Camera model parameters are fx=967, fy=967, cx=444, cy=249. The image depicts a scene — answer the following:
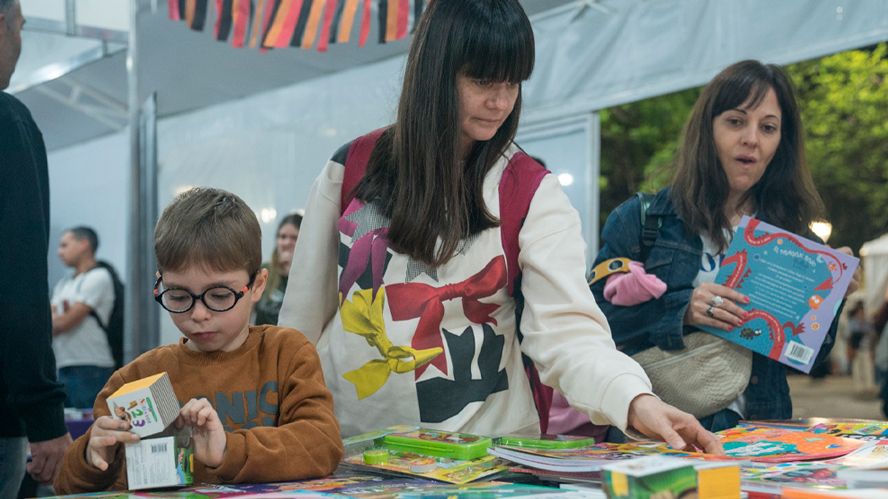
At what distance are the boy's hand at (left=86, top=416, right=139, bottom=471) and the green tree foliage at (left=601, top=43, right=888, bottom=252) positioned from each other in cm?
1373

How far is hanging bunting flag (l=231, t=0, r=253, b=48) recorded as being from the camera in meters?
4.68

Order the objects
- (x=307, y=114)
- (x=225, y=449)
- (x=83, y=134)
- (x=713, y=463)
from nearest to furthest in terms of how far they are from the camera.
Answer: (x=713, y=463)
(x=225, y=449)
(x=83, y=134)
(x=307, y=114)

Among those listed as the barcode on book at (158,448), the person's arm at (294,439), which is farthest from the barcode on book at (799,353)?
the barcode on book at (158,448)

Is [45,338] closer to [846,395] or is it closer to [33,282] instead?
[33,282]

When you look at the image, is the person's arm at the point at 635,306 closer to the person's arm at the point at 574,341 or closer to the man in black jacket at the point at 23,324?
the person's arm at the point at 574,341

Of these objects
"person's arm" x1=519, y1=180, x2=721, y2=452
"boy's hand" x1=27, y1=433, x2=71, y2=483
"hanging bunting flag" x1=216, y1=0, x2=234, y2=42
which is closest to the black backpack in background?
"hanging bunting flag" x1=216, y1=0, x2=234, y2=42

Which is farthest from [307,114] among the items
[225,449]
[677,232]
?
[225,449]

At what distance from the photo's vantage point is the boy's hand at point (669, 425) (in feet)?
5.35

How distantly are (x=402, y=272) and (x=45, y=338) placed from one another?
85 centimetres

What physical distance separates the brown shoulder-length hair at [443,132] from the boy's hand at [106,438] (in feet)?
2.24

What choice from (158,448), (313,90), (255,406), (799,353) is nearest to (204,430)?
(158,448)

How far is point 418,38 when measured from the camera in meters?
1.97

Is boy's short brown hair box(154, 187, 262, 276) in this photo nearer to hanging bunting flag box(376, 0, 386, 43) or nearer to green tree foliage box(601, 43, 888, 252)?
hanging bunting flag box(376, 0, 386, 43)

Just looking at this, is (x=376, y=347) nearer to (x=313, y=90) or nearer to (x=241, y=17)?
(x=241, y=17)
